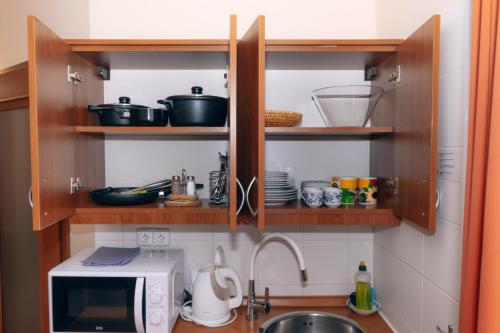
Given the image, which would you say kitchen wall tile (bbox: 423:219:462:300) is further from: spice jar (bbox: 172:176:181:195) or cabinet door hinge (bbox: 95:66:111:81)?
cabinet door hinge (bbox: 95:66:111:81)

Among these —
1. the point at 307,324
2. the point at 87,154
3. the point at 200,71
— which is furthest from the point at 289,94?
the point at 307,324

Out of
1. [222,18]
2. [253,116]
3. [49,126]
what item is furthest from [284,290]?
[222,18]

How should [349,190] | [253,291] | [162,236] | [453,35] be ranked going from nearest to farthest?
1. [453,35]
2. [349,190]
3. [253,291]
4. [162,236]

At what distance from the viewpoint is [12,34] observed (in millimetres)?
1513

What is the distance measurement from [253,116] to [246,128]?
0.42 ft

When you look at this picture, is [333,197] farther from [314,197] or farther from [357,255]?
[357,255]

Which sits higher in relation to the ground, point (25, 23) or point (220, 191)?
point (25, 23)

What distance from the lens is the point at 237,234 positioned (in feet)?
5.12

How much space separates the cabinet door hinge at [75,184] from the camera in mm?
1185

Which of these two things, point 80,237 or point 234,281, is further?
point 80,237

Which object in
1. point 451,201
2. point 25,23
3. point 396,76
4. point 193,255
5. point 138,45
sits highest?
Result: point 25,23

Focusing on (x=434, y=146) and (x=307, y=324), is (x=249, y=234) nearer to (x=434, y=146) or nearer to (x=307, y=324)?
(x=307, y=324)

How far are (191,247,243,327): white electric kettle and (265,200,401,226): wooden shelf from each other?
356 mm

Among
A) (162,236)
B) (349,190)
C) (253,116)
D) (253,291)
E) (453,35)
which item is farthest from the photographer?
(162,236)
